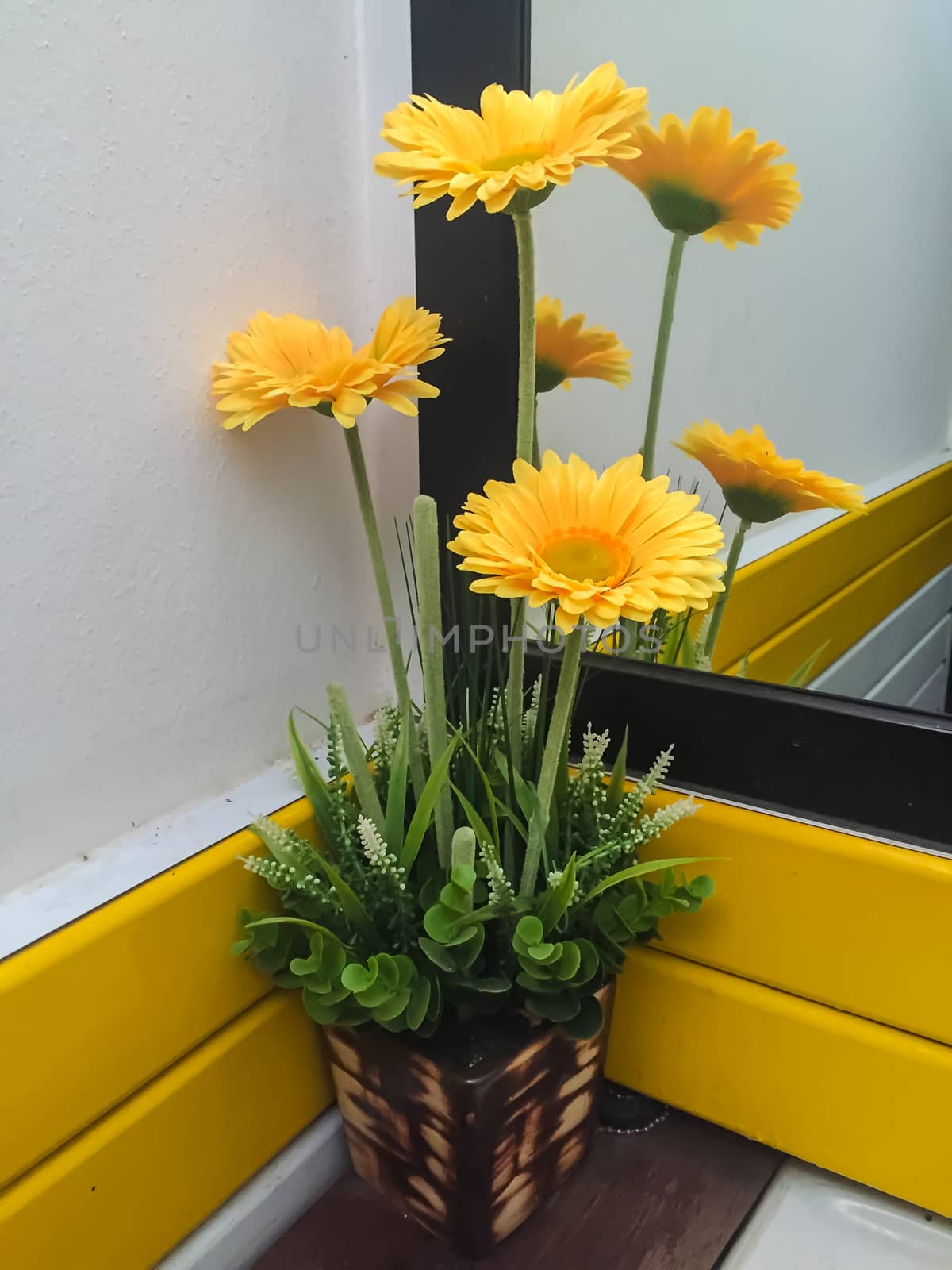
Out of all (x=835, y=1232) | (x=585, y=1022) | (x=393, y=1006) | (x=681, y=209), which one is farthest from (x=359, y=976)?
(x=681, y=209)

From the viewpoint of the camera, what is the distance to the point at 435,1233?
→ 48 cm

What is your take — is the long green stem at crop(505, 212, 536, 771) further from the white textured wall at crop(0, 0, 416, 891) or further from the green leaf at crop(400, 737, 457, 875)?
the white textured wall at crop(0, 0, 416, 891)

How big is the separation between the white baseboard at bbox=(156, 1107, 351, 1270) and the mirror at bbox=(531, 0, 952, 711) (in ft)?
1.21

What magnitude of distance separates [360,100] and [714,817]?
0.45m

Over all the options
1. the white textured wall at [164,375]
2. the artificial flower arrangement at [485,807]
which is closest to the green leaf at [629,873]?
the artificial flower arrangement at [485,807]

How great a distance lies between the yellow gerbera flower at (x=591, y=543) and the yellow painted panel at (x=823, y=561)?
0.64ft

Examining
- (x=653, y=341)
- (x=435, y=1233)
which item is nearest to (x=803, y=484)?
(x=653, y=341)

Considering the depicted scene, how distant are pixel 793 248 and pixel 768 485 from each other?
0.15m

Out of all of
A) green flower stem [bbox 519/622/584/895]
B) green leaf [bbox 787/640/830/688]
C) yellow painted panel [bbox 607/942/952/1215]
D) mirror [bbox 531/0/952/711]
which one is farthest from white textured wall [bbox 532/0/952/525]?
yellow painted panel [bbox 607/942/952/1215]

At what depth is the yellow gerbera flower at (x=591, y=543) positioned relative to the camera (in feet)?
1.02

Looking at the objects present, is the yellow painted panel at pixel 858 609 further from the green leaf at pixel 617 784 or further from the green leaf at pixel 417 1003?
the green leaf at pixel 417 1003

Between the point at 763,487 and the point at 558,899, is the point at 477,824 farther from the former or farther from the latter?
the point at 763,487

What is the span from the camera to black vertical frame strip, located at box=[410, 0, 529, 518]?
1.51 feet

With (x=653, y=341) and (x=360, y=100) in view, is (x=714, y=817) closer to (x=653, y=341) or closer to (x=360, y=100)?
(x=653, y=341)
